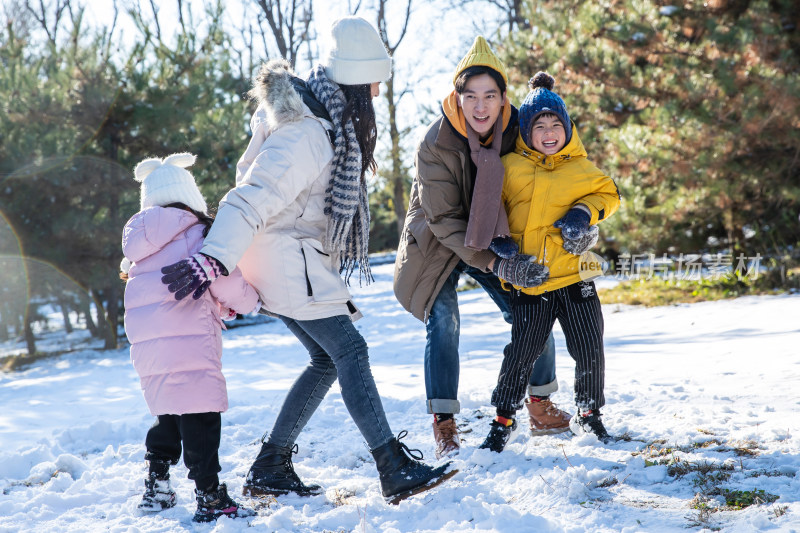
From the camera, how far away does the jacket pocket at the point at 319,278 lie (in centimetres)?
246

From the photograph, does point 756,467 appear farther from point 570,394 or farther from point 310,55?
point 310,55

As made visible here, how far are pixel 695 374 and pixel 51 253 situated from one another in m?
8.51

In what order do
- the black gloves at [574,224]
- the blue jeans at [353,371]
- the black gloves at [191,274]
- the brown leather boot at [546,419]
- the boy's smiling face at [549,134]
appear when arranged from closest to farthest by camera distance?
1. the black gloves at [191,274]
2. the blue jeans at [353,371]
3. the black gloves at [574,224]
4. the boy's smiling face at [549,134]
5. the brown leather boot at [546,419]

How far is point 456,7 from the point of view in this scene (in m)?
19.2

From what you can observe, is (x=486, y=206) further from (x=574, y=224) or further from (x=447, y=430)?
(x=447, y=430)

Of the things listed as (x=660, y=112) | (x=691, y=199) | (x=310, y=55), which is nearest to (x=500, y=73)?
(x=660, y=112)

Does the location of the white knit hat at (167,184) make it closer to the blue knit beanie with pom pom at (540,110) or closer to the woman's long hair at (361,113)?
the woman's long hair at (361,113)

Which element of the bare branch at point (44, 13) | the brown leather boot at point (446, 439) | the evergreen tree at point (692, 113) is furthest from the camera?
the bare branch at point (44, 13)

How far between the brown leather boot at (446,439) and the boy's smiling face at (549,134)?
1.29 metres

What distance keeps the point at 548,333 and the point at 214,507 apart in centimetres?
154

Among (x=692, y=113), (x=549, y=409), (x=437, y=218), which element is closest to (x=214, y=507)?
(x=437, y=218)

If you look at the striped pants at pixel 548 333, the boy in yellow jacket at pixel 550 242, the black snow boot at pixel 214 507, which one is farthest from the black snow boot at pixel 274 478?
the striped pants at pixel 548 333

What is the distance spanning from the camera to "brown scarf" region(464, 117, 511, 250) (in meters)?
2.69

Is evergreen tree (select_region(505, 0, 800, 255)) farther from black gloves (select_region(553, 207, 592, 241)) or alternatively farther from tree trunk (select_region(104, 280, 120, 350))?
tree trunk (select_region(104, 280, 120, 350))
